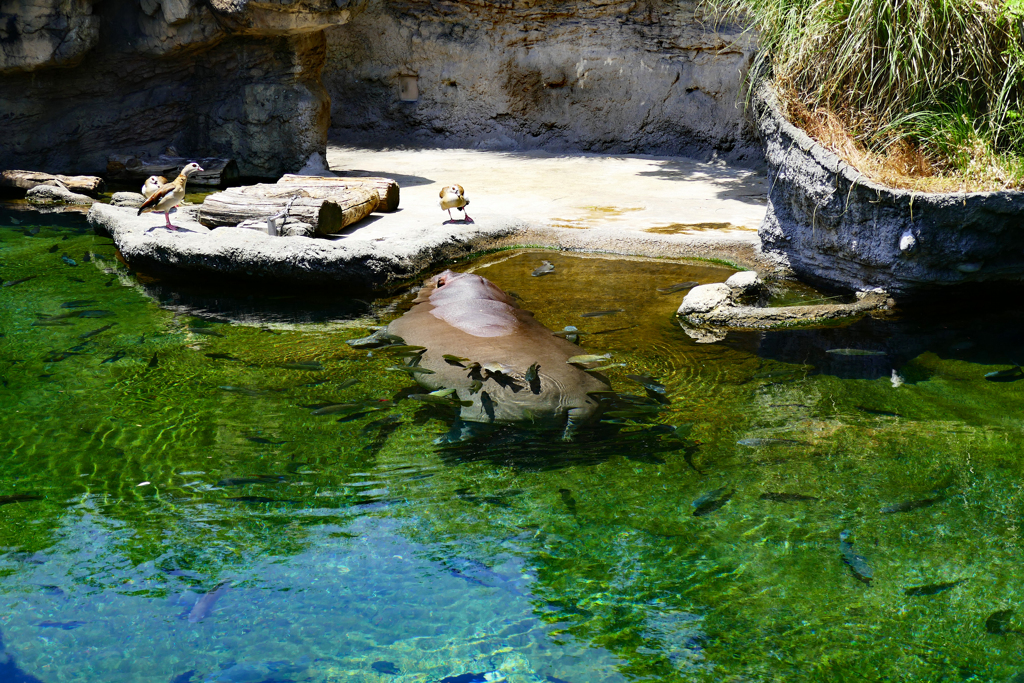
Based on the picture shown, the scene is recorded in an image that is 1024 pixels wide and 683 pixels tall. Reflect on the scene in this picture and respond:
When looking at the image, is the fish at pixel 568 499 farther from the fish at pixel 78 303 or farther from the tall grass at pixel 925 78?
the fish at pixel 78 303

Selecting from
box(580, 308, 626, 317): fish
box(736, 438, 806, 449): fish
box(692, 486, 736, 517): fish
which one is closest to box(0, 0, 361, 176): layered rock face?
box(580, 308, 626, 317): fish

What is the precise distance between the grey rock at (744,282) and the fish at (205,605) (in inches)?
149

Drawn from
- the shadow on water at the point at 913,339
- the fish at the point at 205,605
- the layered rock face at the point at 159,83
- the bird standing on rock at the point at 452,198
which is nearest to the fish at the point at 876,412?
the shadow on water at the point at 913,339

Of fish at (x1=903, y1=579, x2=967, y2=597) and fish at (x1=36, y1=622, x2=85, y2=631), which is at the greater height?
fish at (x1=903, y1=579, x2=967, y2=597)

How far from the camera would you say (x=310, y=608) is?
104 inches

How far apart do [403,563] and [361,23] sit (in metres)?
12.9

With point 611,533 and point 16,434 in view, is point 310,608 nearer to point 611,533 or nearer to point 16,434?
point 611,533

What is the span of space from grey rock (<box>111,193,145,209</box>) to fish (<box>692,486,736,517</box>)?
7.68 metres

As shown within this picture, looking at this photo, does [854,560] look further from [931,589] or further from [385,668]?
[385,668]

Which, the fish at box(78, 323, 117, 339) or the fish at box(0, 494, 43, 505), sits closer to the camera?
the fish at box(0, 494, 43, 505)

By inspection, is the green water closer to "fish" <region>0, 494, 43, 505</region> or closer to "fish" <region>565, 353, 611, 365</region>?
"fish" <region>0, 494, 43, 505</region>

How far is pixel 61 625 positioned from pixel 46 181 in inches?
349

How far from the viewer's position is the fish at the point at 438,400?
12.5 ft

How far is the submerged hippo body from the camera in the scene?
149 inches
